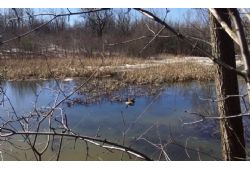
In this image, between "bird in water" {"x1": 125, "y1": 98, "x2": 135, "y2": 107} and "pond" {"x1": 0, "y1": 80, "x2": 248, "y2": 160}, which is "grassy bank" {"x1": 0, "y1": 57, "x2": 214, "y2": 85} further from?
"bird in water" {"x1": 125, "y1": 98, "x2": 135, "y2": 107}

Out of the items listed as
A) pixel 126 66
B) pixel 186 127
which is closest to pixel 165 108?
pixel 186 127

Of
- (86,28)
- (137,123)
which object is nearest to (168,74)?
(137,123)

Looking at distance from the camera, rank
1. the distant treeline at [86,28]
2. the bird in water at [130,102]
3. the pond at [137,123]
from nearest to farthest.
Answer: the distant treeline at [86,28], the pond at [137,123], the bird in water at [130,102]

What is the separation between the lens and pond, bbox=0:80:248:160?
4.13 metres

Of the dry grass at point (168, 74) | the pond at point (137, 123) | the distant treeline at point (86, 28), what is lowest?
the pond at point (137, 123)

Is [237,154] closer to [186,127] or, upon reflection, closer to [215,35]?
[215,35]

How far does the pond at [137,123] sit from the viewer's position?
413cm

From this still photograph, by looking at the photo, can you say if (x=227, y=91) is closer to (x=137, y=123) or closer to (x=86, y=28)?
(x=86, y=28)

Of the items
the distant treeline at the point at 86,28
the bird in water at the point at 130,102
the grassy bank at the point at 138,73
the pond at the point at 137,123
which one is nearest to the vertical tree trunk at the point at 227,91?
the distant treeline at the point at 86,28

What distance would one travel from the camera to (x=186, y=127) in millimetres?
5309

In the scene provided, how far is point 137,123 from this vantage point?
5590 millimetres

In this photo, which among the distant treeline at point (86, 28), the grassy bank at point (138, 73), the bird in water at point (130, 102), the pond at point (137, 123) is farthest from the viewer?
the grassy bank at point (138, 73)

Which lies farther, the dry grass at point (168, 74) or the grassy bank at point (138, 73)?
the dry grass at point (168, 74)

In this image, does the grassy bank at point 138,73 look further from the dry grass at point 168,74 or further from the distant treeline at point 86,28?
the distant treeline at point 86,28
